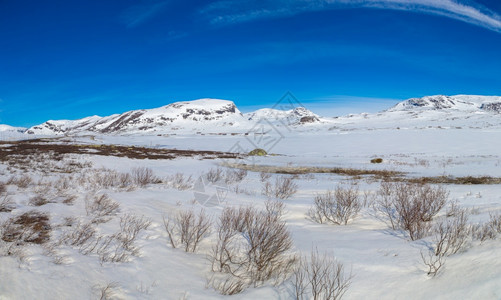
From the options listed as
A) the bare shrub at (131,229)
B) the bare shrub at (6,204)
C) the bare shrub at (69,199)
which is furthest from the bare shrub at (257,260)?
the bare shrub at (6,204)

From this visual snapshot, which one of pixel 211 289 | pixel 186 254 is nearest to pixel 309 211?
pixel 186 254

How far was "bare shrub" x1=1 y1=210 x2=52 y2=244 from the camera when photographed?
142 inches

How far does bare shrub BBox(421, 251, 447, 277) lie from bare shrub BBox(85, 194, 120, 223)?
5241 mm

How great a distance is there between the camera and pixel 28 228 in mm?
3965

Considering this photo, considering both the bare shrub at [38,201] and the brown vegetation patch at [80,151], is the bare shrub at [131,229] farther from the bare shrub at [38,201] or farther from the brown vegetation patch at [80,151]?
the brown vegetation patch at [80,151]

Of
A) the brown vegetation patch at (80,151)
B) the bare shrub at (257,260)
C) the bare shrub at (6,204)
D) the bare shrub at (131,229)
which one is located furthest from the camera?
the brown vegetation patch at (80,151)

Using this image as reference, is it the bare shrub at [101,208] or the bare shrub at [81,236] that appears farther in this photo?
the bare shrub at [101,208]

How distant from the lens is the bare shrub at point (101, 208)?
5188mm

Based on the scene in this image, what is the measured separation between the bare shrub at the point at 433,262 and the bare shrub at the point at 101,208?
17.2ft

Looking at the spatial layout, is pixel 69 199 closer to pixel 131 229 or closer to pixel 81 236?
pixel 131 229

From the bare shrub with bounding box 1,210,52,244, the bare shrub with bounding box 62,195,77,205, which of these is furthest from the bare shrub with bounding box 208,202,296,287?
the bare shrub with bounding box 62,195,77,205

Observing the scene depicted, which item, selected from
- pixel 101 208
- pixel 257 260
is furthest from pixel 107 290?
pixel 101 208

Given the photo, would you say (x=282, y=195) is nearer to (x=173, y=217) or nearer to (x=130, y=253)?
(x=173, y=217)

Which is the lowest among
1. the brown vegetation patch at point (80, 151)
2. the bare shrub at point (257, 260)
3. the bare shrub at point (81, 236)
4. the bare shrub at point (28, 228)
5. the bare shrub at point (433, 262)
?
the bare shrub at point (257, 260)
